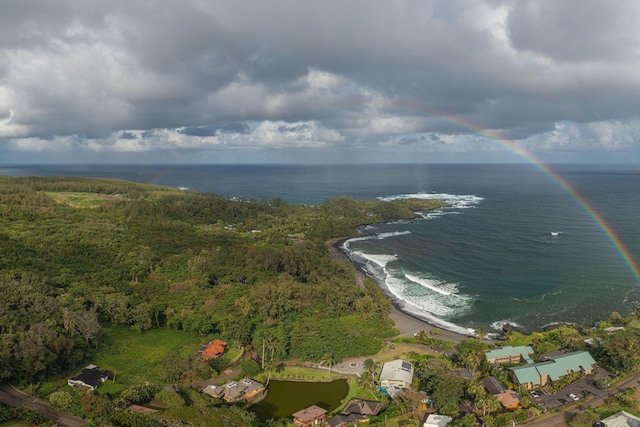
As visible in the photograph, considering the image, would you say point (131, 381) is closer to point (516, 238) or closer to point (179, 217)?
point (179, 217)

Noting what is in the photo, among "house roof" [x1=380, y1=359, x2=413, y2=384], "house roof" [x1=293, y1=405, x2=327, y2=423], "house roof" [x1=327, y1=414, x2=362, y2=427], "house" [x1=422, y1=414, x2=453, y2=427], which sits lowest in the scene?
"house roof" [x1=327, y1=414, x2=362, y2=427]

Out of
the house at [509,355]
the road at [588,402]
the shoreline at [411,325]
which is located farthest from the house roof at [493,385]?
the shoreline at [411,325]

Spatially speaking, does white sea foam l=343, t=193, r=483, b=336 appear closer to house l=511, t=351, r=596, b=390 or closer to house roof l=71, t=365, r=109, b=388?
house l=511, t=351, r=596, b=390

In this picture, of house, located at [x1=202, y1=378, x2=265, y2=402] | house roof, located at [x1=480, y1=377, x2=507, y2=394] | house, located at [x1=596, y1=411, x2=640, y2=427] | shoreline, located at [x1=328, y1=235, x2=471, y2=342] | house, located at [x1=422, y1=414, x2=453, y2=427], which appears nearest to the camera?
house, located at [x1=596, y1=411, x2=640, y2=427]

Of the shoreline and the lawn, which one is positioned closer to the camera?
the lawn

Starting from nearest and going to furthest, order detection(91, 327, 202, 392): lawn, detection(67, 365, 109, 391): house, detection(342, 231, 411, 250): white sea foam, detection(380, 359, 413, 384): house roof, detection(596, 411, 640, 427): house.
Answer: detection(596, 411, 640, 427): house, detection(67, 365, 109, 391): house, detection(380, 359, 413, 384): house roof, detection(91, 327, 202, 392): lawn, detection(342, 231, 411, 250): white sea foam

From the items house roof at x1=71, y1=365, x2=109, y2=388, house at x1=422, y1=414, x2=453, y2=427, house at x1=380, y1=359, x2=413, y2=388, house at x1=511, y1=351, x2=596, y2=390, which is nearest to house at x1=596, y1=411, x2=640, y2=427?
house at x1=511, y1=351, x2=596, y2=390

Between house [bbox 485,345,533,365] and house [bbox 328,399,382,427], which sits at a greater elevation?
house [bbox 485,345,533,365]
